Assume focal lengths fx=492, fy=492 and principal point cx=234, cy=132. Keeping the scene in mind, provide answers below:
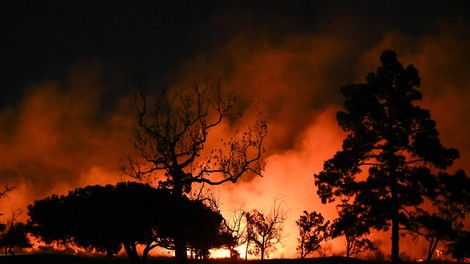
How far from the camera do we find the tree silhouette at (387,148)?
3841cm

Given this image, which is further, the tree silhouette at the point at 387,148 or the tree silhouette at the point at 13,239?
the tree silhouette at the point at 13,239

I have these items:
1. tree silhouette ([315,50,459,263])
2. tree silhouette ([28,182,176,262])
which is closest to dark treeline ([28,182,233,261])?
tree silhouette ([28,182,176,262])

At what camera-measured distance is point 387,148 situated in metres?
39.1

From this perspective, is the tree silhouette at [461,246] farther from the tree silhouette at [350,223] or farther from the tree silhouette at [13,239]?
the tree silhouette at [13,239]

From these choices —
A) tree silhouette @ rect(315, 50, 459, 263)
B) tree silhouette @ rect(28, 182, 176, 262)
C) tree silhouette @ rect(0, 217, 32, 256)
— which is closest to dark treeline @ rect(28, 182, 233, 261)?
tree silhouette @ rect(28, 182, 176, 262)

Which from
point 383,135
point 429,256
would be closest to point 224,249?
point 429,256

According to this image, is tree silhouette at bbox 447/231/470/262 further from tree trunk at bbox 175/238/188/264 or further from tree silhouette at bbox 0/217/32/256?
tree silhouette at bbox 0/217/32/256

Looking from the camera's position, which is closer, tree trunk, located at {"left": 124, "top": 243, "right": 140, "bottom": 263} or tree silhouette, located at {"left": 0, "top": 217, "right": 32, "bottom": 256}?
tree trunk, located at {"left": 124, "top": 243, "right": 140, "bottom": 263}

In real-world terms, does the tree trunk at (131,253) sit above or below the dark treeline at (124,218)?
below

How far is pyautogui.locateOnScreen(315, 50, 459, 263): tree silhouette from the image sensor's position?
38.4m

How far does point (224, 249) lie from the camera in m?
63.3

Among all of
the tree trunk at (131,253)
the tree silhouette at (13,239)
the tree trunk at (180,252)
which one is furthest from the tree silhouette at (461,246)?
the tree silhouette at (13,239)

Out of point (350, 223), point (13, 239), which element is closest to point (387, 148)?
point (350, 223)

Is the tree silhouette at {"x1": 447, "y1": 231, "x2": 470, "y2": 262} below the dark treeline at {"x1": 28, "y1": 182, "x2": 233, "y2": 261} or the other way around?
below
